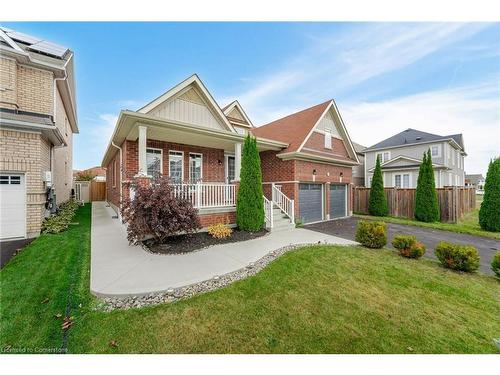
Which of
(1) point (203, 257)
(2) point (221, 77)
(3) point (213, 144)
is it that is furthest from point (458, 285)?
(2) point (221, 77)

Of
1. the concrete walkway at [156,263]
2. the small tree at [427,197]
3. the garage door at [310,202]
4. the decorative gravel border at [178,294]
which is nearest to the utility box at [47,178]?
the concrete walkway at [156,263]

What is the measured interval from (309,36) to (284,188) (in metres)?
6.48

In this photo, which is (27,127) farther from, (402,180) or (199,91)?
(402,180)

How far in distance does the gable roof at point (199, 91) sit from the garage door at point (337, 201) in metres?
7.49

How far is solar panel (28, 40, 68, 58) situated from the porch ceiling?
16.3ft

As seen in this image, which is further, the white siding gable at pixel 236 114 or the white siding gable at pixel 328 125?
the white siding gable at pixel 236 114

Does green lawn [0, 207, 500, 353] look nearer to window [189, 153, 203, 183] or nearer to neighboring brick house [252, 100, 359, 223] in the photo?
window [189, 153, 203, 183]

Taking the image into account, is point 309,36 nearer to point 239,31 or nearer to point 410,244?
point 239,31

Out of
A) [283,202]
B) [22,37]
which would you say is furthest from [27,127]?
[283,202]

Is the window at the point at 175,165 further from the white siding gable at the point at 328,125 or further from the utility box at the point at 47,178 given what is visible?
the white siding gable at the point at 328,125

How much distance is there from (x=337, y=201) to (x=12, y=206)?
14.9 m

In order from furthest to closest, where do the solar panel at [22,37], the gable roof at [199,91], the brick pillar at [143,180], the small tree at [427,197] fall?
the small tree at [427,197]
the solar panel at [22,37]
the gable roof at [199,91]
the brick pillar at [143,180]

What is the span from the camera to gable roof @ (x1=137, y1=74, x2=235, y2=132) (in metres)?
8.46

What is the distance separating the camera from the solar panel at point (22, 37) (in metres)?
9.45
